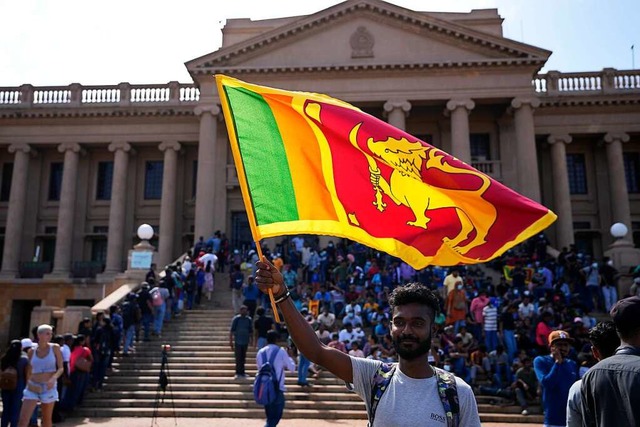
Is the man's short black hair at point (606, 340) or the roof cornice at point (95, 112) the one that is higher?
the roof cornice at point (95, 112)

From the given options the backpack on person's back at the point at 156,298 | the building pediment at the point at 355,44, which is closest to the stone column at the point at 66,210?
the building pediment at the point at 355,44

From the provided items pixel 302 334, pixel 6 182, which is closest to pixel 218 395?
pixel 302 334

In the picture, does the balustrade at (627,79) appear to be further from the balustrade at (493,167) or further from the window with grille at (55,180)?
the window with grille at (55,180)

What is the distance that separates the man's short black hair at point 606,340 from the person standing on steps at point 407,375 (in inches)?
65.8

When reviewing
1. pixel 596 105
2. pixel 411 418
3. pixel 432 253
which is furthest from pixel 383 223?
pixel 596 105

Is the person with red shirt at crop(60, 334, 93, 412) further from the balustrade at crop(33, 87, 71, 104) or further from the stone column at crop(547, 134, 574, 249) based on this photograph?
the balustrade at crop(33, 87, 71, 104)

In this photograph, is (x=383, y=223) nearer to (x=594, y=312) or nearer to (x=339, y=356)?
(x=339, y=356)

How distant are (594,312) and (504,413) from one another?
28.6ft

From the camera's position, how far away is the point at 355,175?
574 cm

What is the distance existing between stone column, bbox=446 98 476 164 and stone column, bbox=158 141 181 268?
1556 centimetres

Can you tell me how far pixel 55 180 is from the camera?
125 ft

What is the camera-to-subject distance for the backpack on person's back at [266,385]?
980 cm

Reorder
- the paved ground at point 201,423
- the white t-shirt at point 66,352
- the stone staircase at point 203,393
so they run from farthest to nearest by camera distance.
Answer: the stone staircase at point 203,393, the white t-shirt at point 66,352, the paved ground at point 201,423

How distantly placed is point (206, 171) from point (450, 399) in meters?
29.3
